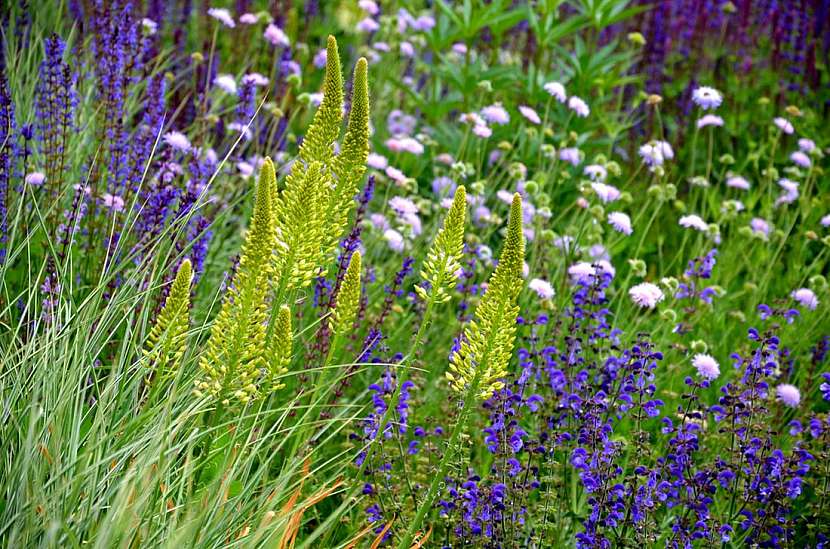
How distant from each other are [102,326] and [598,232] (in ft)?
8.45

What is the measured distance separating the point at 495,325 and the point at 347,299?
36 cm

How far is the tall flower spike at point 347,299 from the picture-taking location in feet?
7.09

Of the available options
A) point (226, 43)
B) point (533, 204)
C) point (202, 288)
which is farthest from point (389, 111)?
point (202, 288)

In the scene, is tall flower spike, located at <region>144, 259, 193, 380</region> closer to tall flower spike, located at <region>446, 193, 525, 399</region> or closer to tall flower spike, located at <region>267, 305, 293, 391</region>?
tall flower spike, located at <region>267, 305, 293, 391</region>

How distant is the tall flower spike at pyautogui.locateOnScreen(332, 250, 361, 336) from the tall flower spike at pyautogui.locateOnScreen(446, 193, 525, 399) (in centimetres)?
28

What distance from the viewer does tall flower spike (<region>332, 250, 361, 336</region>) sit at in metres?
2.16

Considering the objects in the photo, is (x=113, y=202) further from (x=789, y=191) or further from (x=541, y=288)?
(x=789, y=191)

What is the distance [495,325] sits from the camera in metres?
2.07

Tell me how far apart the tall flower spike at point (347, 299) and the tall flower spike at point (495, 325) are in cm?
28

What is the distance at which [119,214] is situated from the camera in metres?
3.66

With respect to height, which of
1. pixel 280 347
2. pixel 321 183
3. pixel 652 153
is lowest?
pixel 652 153

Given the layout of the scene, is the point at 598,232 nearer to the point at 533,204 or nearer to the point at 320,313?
the point at 533,204

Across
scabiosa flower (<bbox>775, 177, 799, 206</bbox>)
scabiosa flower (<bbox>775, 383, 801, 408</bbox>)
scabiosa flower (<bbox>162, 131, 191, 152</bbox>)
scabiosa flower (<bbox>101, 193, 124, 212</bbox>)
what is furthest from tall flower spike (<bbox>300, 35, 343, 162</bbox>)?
scabiosa flower (<bbox>775, 177, 799, 206</bbox>)

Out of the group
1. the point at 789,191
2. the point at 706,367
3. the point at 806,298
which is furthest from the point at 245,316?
the point at 789,191
